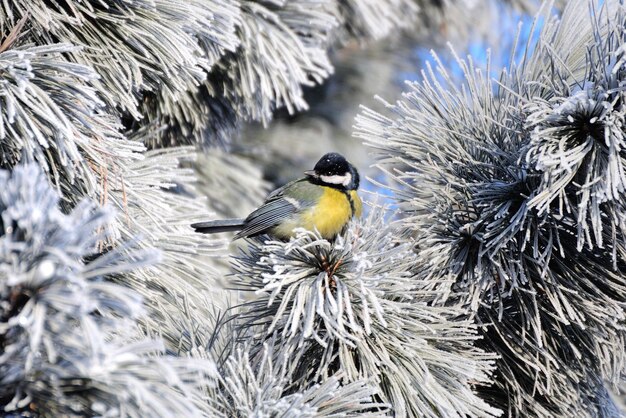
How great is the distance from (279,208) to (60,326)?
89cm

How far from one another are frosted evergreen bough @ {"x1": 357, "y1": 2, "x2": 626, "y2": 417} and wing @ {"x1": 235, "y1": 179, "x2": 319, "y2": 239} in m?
0.36

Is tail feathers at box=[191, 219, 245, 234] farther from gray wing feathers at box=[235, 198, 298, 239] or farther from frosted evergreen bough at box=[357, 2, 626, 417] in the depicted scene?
frosted evergreen bough at box=[357, 2, 626, 417]

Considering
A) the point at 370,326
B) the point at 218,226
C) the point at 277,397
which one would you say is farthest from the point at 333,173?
the point at 277,397

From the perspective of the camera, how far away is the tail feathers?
1.35 metres

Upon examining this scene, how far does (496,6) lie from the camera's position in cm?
262

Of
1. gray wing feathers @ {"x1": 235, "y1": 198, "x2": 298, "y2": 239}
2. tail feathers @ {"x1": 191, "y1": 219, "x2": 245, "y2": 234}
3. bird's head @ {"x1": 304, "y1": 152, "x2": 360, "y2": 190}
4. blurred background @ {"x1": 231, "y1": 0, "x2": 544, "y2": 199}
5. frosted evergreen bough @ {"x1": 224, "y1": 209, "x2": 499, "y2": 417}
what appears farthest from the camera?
blurred background @ {"x1": 231, "y1": 0, "x2": 544, "y2": 199}

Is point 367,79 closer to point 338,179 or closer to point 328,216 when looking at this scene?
point 338,179

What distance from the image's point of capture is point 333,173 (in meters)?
1.61

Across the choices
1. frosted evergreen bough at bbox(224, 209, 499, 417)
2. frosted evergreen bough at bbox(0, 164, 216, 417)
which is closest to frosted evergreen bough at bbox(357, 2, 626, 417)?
frosted evergreen bough at bbox(224, 209, 499, 417)

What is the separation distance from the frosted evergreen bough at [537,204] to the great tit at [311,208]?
329 millimetres

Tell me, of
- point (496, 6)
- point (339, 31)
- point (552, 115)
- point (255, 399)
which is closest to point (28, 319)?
point (255, 399)

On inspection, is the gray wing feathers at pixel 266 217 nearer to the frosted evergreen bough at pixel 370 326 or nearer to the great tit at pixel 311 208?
the great tit at pixel 311 208

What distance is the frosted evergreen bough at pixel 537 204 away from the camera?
37.6 inches

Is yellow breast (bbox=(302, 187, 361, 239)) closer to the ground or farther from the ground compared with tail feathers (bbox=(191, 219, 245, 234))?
farther from the ground
